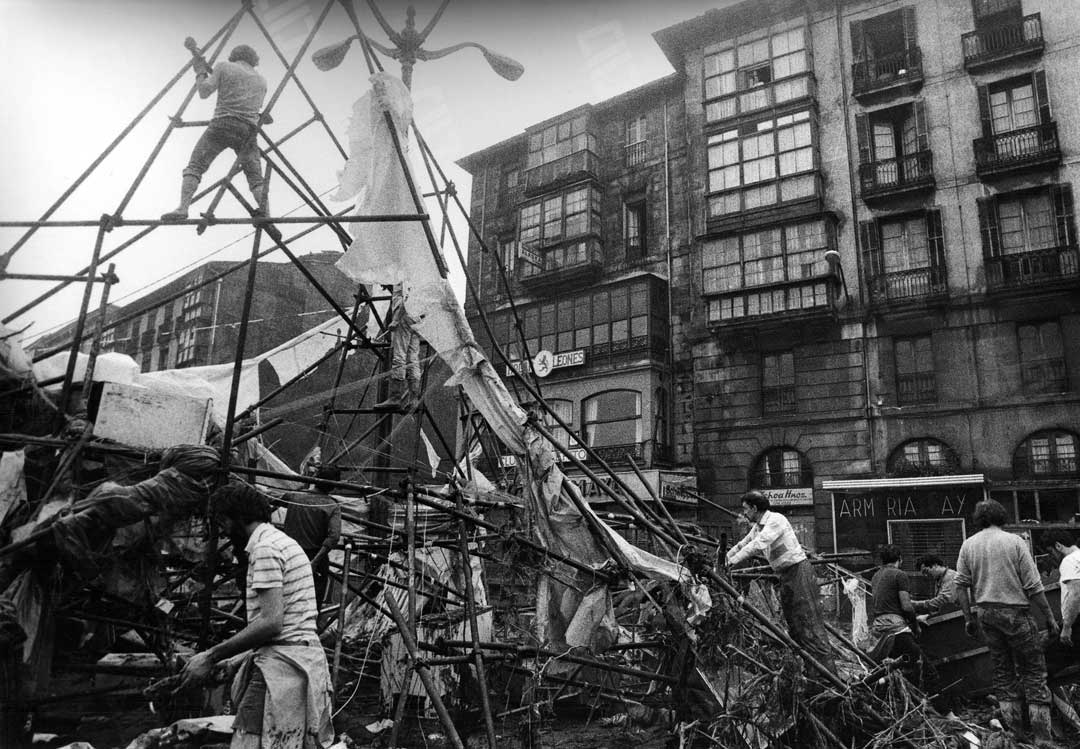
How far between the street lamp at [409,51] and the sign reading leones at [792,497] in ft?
60.1

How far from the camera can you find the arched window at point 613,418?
83.5 ft

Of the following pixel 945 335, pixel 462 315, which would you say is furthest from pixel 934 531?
pixel 462 315

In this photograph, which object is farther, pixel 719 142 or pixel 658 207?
pixel 658 207

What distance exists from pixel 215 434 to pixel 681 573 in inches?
160

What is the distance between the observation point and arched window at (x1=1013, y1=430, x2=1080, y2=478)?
18.6 metres

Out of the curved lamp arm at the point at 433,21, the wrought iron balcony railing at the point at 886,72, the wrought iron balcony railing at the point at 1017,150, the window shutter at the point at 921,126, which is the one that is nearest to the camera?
the curved lamp arm at the point at 433,21

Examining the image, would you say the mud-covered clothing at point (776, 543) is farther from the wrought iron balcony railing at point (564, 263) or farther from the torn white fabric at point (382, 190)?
the wrought iron balcony railing at point (564, 263)

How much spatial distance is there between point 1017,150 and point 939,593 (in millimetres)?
17471

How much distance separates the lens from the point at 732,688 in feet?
18.9

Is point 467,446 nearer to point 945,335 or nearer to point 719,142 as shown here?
point 945,335

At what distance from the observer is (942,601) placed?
7.70 meters

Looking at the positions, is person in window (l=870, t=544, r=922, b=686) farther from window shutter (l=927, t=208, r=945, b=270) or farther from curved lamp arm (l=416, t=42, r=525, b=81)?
window shutter (l=927, t=208, r=945, b=270)

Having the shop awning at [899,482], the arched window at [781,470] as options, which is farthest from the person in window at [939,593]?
the arched window at [781,470]

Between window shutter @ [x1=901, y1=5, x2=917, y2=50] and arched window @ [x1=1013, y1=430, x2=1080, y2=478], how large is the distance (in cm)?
1261
